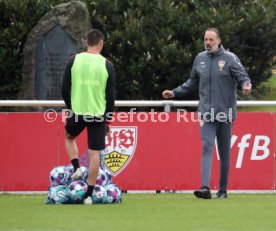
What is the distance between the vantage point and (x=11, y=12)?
2178 cm

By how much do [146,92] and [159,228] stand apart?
41.4ft

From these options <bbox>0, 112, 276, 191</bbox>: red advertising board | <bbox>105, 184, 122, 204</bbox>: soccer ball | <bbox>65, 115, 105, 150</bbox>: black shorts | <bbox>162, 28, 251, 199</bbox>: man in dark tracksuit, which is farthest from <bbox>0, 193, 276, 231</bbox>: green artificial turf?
<bbox>0, 112, 276, 191</bbox>: red advertising board

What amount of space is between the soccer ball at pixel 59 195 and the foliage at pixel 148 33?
9280mm

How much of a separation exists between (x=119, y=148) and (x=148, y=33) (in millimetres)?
7714

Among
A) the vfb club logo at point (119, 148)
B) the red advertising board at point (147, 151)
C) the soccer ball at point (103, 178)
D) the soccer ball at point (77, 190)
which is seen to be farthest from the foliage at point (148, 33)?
the soccer ball at point (77, 190)

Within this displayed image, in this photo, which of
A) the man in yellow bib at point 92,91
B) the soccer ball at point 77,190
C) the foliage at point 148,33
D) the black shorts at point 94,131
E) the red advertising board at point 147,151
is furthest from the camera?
the foliage at point 148,33

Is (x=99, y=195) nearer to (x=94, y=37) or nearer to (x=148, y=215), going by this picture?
(x=148, y=215)

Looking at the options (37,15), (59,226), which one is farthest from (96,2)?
(59,226)

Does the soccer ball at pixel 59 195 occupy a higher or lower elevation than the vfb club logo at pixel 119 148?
lower

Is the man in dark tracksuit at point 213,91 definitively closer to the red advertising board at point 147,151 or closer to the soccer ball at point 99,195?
the soccer ball at point 99,195

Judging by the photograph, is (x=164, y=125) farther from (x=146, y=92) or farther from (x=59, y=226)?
(x=146, y=92)

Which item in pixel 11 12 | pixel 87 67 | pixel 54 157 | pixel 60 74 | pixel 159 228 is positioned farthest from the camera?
pixel 11 12

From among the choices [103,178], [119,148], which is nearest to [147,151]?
[119,148]

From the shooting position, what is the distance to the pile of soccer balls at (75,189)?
38.8 feet
